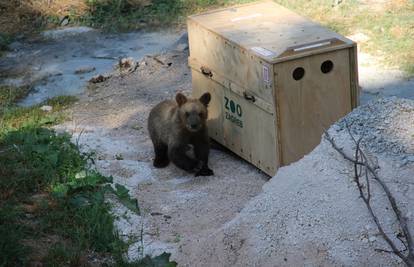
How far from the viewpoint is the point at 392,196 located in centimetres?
607

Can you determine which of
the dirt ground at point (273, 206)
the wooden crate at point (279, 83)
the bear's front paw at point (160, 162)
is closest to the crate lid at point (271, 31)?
the wooden crate at point (279, 83)

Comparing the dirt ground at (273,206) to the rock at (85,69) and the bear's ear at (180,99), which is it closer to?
the bear's ear at (180,99)

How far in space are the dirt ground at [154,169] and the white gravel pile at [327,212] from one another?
1.50 feet

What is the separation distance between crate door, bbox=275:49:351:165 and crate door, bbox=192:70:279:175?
0.48ft

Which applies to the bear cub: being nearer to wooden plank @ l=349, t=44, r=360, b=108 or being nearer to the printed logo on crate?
the printed logo on crate

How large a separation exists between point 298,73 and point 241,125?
97cm

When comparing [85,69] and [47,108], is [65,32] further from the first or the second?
[47,108]

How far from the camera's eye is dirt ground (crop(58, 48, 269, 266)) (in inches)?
292

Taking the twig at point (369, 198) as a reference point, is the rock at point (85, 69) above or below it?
below

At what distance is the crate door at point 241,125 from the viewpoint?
26.8ft

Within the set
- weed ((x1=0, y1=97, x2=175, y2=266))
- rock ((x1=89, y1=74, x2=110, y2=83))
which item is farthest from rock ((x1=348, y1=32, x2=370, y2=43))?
weed ((x1=0, y1=97, x2=175, y2=266))

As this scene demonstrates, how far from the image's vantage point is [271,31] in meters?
8.65

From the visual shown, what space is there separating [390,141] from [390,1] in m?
6.80

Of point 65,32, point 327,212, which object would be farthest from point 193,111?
point 65,32
